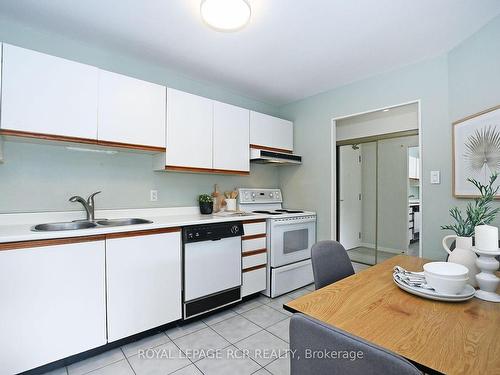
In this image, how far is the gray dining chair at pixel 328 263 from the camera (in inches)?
57.2

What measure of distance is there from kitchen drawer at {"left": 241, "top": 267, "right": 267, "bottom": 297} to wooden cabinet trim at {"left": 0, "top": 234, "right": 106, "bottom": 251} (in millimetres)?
1430

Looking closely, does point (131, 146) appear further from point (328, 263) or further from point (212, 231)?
point (328, 263)

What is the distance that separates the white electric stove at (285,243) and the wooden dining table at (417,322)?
1.59 meters

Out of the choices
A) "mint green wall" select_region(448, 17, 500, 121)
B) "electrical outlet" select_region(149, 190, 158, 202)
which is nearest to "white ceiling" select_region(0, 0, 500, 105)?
"mint green wall" select_region(448, 17, 500, 121)

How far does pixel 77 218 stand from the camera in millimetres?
2146

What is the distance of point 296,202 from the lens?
11.8ft

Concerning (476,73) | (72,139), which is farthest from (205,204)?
(476,73)

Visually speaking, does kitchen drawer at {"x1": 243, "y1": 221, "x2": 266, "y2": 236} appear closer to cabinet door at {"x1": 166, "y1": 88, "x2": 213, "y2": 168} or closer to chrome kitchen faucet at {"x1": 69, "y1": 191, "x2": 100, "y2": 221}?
cabinet door at {"x1": 166, "y1": 88, "x2": 213, "y2": 168}

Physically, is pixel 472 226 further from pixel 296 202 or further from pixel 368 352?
pixel 296 202

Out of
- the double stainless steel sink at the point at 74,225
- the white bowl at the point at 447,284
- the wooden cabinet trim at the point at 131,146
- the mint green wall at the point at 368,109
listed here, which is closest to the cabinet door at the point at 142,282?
the double stainless steel sink at the point at 74,225

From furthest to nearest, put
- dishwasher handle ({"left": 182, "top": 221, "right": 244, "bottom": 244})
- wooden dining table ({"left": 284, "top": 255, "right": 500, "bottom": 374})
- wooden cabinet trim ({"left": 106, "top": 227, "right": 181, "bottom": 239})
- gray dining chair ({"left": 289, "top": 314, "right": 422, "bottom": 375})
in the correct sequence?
dishwasher handle ({"left": 182, "top": 221, "right": 244, "bottom": 244})
wooden cabinet trim ({"left": 106, "top": 227, "right": 181, "bottom": 239})
wooden dining table ({"left": 284, "top": 255, "right": 500, "bottom": 374})
gray dining chair ({"left": 289, "top": 314, "right": 422, "bottom": 375})

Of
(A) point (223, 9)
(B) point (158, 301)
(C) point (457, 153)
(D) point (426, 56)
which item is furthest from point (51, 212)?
(D) point (426, 56)

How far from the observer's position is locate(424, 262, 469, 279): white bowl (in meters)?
1.02

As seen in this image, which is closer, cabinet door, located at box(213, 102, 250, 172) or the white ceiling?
the white ceiling
